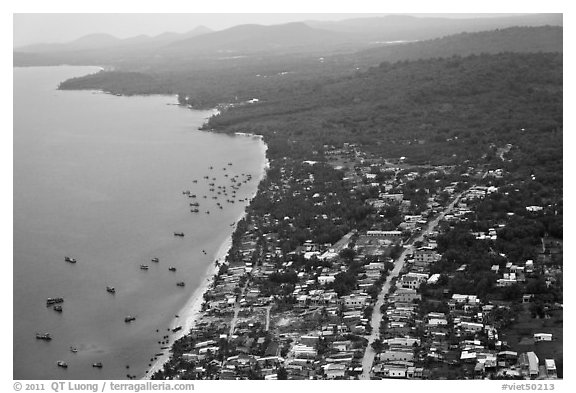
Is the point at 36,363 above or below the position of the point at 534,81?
below

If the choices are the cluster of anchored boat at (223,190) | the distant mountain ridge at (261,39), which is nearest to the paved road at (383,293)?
the cluster of anchored boat at (223,190)

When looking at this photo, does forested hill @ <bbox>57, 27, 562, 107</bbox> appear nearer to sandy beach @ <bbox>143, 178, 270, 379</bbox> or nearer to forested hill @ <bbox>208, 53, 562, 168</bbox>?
forested hill @ <bbox>208, 53, 562, 168</bbox>

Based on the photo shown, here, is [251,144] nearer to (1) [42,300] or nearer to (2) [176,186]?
(2) [176,186]

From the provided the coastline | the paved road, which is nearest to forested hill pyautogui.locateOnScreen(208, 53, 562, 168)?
the paved road

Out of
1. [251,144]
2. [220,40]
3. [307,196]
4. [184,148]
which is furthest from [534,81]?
[220,40]

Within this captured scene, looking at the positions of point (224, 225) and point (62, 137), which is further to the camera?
point (62, 137)

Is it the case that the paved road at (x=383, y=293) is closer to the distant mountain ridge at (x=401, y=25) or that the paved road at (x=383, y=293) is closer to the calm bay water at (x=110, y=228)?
the calm bay water at (x=110, y=228)

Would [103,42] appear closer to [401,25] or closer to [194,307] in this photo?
[401,25]
